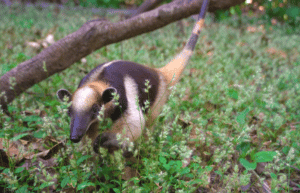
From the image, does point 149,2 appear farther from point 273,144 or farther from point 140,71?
point 273,144

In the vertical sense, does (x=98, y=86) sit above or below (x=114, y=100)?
above

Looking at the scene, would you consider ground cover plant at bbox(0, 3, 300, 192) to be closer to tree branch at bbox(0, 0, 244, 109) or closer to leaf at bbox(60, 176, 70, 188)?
leaf at bbox(60, 176, 70, 188)

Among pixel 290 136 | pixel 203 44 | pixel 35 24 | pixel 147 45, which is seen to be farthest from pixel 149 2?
pixel 35 24

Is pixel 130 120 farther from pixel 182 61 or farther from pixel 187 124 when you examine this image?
pixel 182 61

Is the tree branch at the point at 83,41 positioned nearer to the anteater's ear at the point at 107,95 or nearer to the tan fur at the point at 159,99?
the tan fur at the point at 159,99

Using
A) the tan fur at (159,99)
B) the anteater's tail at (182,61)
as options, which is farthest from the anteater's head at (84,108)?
the anteater's tail at (182,61)

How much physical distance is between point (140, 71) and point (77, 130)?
2.91 ft

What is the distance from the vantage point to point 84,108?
1.70 m

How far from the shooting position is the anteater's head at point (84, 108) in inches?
63.4

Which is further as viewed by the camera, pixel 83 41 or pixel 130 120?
pixel 83 41

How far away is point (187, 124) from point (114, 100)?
→ 0.87 metres

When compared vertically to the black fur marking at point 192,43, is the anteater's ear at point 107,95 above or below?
below

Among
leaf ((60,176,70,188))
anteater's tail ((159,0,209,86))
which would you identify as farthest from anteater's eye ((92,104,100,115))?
anteater's tail ((159,0,209,86))

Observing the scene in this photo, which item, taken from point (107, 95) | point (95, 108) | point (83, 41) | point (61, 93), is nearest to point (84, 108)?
point (95, 108)
